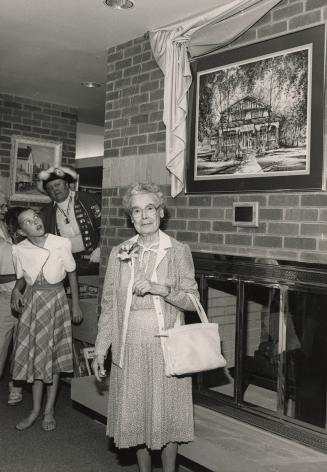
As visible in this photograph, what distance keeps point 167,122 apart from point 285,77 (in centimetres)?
90

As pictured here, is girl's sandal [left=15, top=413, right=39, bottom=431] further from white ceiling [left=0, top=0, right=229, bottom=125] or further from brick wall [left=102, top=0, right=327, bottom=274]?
white ceiling [left=0, top=0, right=229, bottom=125]

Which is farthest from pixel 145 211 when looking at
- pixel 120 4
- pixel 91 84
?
pixel 91 84

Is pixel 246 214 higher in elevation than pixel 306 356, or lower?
higher

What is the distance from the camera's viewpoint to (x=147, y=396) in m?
2.69

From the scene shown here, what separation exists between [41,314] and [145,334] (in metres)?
1.37

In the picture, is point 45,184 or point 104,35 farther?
point 45,184

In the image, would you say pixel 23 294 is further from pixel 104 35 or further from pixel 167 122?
pixel 104 35

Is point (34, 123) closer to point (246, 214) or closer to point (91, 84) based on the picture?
point (91, 84)

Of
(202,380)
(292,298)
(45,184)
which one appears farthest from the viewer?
(45,184)

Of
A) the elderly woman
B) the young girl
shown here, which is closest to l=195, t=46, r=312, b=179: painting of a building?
the elderly woman

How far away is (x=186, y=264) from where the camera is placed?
9.05ft

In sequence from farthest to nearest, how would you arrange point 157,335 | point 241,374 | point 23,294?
point 23,294 < point 241,374 < point 157,335

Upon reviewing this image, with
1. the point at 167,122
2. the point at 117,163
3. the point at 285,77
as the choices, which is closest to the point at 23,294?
the point at 117,163

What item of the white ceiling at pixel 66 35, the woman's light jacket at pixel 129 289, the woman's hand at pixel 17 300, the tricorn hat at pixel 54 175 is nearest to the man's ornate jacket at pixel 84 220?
the tricorn hat at pixel 54 175
